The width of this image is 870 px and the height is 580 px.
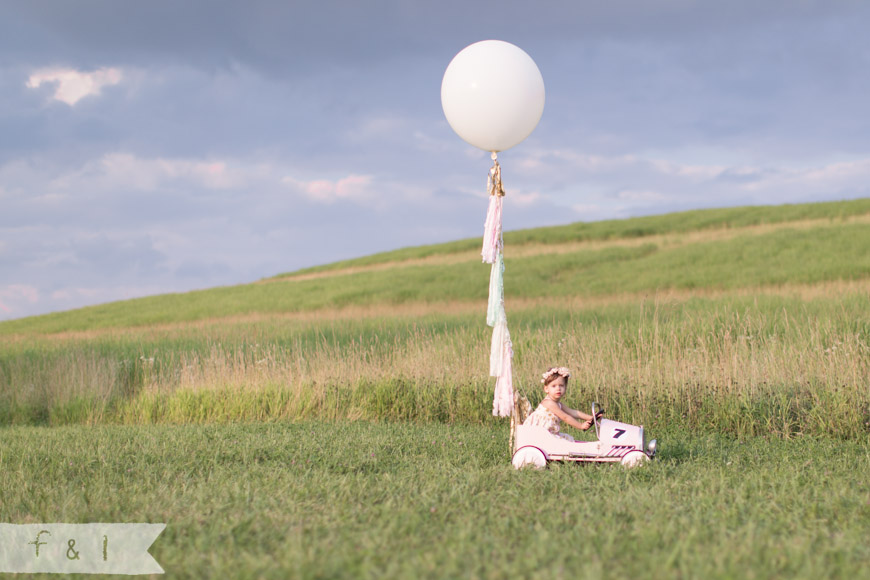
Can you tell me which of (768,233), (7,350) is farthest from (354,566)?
(768,233)

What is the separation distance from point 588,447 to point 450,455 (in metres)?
1.35

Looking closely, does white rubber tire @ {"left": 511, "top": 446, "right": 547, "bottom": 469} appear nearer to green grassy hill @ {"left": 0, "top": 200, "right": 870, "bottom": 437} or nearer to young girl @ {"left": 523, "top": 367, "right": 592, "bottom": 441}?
young girl @ {"left": 523, "top": 367, "right": 592, "bottom": 441}

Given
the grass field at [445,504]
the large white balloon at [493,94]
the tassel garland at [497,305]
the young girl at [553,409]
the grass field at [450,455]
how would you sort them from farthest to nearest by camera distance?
1. the tassel garland at [497,305]
2. the large white balloon at [493,94]
3. the young girl at [553,409]
4. the grass field at [450,455]
5. the grass field at [445,504]

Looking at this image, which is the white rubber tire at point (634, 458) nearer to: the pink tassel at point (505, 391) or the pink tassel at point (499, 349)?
the pink tassel at point (505, 391)

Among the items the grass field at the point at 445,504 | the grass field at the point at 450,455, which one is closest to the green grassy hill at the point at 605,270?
the grass field at the point at 450,455

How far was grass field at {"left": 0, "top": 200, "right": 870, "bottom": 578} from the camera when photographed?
3.66m

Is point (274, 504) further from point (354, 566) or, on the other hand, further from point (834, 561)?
point (834, 561)

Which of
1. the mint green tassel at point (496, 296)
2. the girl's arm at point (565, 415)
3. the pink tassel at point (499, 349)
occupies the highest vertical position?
the mint green tassel at point (496, 296)

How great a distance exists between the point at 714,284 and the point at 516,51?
17.4m

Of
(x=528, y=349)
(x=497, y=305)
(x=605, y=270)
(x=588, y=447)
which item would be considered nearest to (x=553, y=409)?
(x=588, y=447)

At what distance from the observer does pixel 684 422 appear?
321 inches

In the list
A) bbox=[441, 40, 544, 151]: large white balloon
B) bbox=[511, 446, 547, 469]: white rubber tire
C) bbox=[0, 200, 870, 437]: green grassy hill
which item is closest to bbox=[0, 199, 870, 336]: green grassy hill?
bbox=[0, 200, 870, 437]: green grassy hill

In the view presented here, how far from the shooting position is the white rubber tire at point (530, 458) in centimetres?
594

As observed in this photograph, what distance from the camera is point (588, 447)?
6027mm
